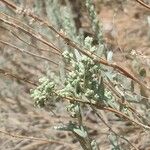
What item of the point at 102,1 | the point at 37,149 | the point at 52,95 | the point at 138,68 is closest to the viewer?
the point at 52,95

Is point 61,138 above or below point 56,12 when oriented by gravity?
below

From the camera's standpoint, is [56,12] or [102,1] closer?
[56,12]

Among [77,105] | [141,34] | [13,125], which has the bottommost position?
[77,105]

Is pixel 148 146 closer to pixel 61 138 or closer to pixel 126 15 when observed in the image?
pixel 61 138

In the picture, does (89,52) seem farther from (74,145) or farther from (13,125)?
(13,125)

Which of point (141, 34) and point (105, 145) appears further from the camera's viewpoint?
point (141, 34)

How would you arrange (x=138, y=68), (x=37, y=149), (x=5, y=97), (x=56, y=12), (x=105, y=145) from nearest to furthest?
(x=138, y=68), (x=56, y=12), (x=105, y=145), (x=37, y=149), (x=5, y=97)

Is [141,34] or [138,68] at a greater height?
[141,34]

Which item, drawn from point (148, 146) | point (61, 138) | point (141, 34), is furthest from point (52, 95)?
point (141, 34)

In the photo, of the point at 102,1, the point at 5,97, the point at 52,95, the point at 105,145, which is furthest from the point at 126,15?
the point at 52,95
